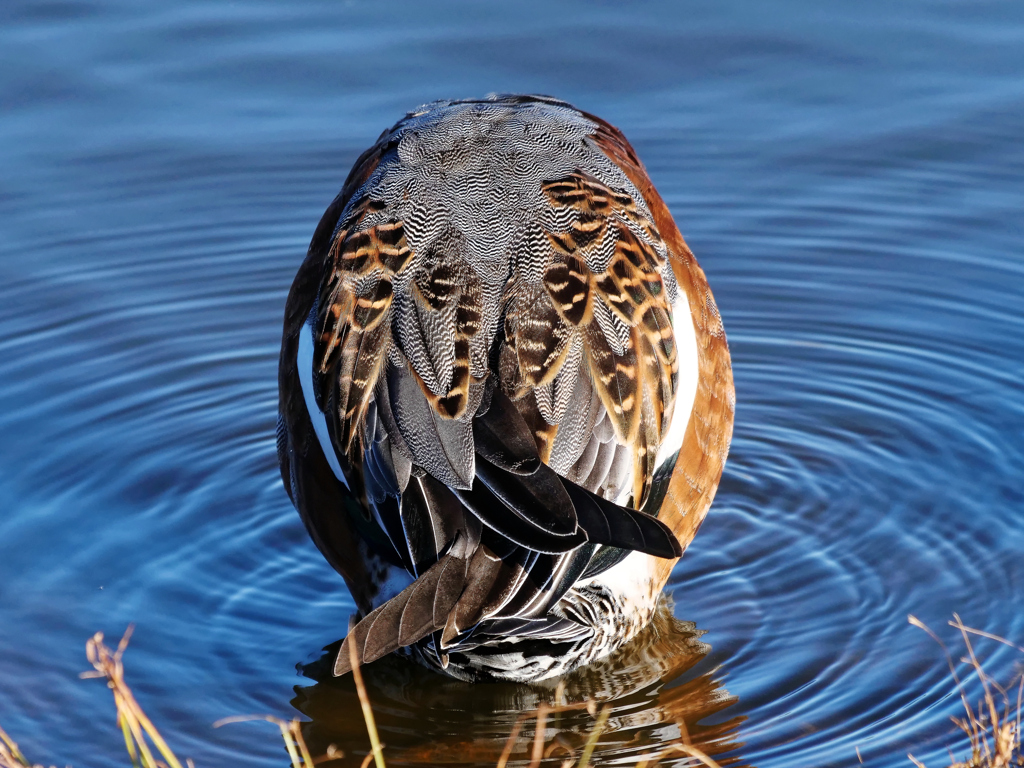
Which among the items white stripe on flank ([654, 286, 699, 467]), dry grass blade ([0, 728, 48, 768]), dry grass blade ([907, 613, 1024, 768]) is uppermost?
white stripe on flank ([654, 286, 699, 467])

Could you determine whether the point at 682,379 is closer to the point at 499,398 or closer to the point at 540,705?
the point at 499,398

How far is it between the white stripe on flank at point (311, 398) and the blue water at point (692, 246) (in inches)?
40.6

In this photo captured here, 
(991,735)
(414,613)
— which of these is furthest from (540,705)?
(991,735)

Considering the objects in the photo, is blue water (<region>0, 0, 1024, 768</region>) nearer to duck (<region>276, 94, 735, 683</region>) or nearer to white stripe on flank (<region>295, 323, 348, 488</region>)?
duck (<region>276, 94, 735, 683</region>)

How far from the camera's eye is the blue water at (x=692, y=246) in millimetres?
5320

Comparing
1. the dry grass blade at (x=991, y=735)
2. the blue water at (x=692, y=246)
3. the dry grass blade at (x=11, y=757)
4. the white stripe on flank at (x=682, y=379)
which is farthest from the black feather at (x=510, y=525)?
the dry grass blade at (x=11, y=757)

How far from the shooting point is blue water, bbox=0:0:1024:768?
5.32 meters

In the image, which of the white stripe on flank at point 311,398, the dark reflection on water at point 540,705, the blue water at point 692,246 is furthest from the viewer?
the blue water at point 692,246

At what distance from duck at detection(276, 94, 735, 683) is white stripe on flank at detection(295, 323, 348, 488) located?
13 mm

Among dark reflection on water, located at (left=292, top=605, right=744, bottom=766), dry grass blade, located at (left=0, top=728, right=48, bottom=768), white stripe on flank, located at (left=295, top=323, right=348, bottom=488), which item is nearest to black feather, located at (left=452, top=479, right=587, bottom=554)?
white stripe on flank, located at (left=295, top=323, right=348, bottom=488)

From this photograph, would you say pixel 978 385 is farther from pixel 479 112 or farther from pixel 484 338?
pixel 484 338

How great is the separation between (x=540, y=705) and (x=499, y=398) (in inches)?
54.8

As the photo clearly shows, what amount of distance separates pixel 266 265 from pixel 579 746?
4291 mm

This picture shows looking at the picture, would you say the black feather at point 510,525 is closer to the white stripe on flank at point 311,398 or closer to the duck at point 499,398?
the duck at point 499,398
